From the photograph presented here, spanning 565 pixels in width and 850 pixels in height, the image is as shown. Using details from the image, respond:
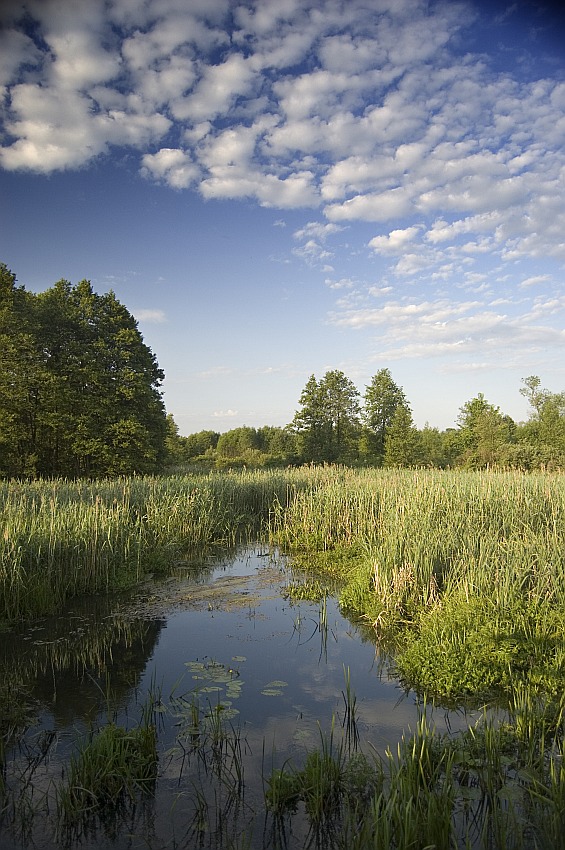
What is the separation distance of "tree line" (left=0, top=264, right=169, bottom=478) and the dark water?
62.7 feet

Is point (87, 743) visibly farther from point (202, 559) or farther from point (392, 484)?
point (392, 484)

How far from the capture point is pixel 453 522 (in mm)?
8281

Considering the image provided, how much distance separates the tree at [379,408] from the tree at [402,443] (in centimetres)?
315

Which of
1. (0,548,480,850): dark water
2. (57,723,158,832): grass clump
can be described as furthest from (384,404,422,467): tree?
(57,723,158,832): grass clump

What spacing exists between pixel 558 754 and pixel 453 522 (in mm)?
4777

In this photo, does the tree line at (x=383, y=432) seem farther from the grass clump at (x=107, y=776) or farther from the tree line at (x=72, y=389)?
the grass clump at (x=107, y=776)

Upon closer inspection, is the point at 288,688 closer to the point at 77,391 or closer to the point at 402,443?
the point at 77,391

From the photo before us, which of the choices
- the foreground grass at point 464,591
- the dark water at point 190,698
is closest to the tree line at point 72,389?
the foreground grass at point 464,591

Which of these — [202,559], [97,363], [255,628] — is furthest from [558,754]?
[97,363]

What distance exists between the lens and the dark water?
3076mm

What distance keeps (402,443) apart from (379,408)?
618cm

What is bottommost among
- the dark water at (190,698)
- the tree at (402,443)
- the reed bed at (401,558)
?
the dark water at (190,698)

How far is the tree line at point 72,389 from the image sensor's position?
971 inches

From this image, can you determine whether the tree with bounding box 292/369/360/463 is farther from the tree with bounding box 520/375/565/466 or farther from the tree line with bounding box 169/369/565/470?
the tree with bounding box 520/375/565/466
